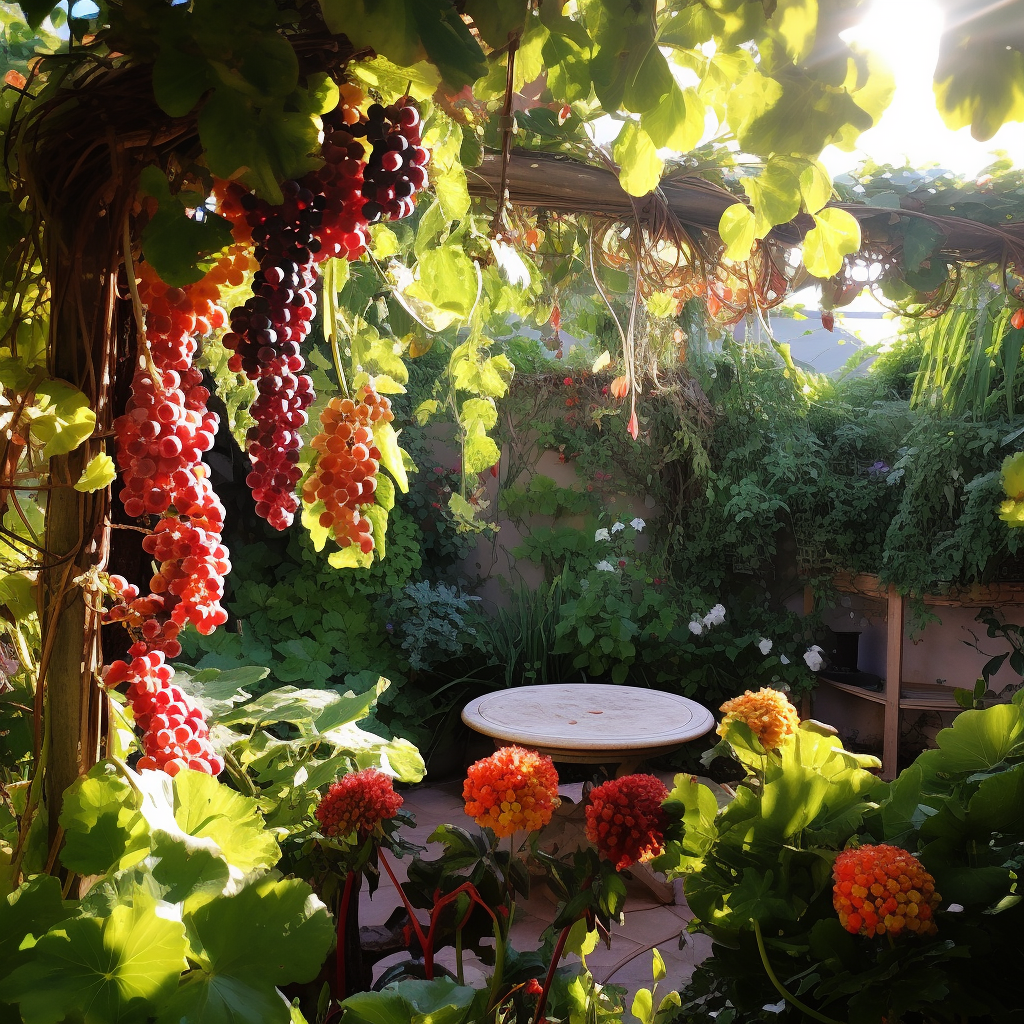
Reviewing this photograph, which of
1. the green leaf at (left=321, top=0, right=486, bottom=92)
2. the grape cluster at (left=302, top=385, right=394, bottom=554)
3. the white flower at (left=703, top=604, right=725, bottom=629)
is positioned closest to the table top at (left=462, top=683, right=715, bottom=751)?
the white flower at (left=703, top=604, right=725, bottom=629)

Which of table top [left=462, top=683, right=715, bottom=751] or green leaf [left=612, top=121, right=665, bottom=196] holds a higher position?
green leaf [left=612, top=121, right=665, bottom=196]

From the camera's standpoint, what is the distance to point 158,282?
0.58 meters

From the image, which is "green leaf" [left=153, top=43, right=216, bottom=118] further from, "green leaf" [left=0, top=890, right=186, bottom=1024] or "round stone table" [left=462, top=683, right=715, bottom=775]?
"round stone table" [left=462, top=683, right=715, bottom=775]

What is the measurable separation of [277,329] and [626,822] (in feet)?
1.62

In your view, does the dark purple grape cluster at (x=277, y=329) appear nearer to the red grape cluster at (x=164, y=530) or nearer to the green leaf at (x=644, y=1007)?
the red grape cluster at (x=164, y=530)

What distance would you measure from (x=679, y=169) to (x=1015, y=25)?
0.96 m

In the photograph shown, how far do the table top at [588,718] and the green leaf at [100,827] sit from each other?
7.06 ft

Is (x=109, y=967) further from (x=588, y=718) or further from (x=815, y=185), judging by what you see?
(x=588, y=718)

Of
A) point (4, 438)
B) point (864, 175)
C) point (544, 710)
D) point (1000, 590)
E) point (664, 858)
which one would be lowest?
point (544, 710)

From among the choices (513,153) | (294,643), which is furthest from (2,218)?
(294,643)

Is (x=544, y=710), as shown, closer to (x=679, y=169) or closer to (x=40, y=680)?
(x=679, y=169)

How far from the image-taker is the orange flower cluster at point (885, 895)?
0.63 meters

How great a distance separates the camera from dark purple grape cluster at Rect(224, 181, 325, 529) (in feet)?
1.72

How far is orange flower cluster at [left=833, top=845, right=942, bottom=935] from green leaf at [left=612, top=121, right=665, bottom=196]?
1.92ft
